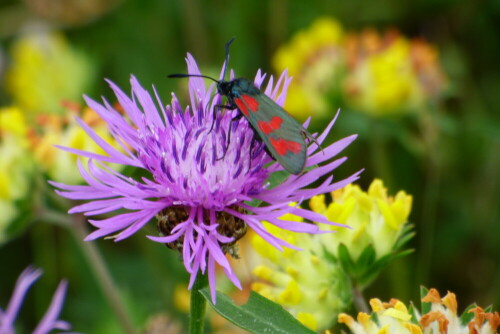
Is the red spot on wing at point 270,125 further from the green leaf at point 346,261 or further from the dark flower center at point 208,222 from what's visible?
the green leaf at point 346,261

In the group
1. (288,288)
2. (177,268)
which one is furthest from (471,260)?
(288,288)

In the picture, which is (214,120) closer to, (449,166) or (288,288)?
(288,288)

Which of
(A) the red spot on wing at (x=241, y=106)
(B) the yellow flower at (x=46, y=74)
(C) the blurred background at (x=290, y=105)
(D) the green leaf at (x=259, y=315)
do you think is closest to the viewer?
(D) the green leaf at (x=259, y=315)

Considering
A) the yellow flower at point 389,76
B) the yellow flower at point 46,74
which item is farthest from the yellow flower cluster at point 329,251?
the yellow flower at point 46,74

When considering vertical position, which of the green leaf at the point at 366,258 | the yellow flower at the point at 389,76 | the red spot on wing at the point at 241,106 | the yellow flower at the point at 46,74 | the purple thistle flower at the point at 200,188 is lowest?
the green leaf at the point at 366,258

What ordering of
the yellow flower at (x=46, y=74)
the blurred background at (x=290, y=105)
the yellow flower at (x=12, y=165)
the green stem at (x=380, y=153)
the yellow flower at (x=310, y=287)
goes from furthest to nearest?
the yellow flower at (x=46, y=74) < the green stem at (x=380, y=153) < the blurred background at (x=290, y=105) < the yellow flower at (x=12, y=165) < the yellow flower at (x=310, y=287)

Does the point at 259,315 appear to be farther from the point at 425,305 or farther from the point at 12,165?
the point at 12,165

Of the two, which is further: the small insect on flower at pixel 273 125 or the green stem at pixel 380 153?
the green stem at pixel 380 153
